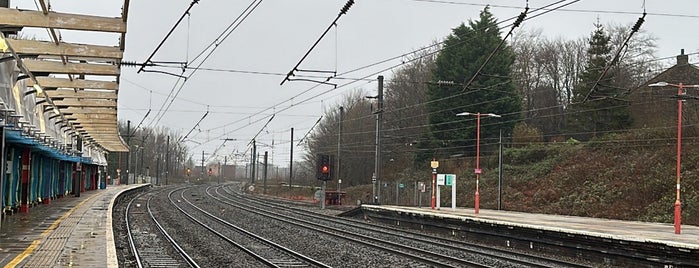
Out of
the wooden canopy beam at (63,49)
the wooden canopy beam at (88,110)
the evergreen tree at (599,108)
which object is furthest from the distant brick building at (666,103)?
the wooden canopy beam at (63,49)

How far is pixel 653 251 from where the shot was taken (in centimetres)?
1723

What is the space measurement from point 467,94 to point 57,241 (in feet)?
123

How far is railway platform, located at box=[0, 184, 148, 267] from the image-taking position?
13.9 metres

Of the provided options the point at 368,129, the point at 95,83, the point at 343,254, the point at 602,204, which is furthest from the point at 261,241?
the point at 368,129

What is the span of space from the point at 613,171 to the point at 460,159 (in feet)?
47.7

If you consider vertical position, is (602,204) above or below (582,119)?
below

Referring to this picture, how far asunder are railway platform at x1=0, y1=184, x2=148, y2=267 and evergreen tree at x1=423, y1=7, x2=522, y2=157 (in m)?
30.3

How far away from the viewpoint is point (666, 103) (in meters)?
42.0

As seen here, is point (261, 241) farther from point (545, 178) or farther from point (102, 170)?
point (102, 170)

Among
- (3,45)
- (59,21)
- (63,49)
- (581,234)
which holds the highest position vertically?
(59,21)

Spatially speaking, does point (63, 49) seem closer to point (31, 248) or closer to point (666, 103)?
point (31, 248)

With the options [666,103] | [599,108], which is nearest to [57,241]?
[599,108]

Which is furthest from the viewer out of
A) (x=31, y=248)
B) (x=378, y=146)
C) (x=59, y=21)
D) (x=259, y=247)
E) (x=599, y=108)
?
(x=599, y=108)

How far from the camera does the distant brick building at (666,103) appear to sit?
39.8 m
